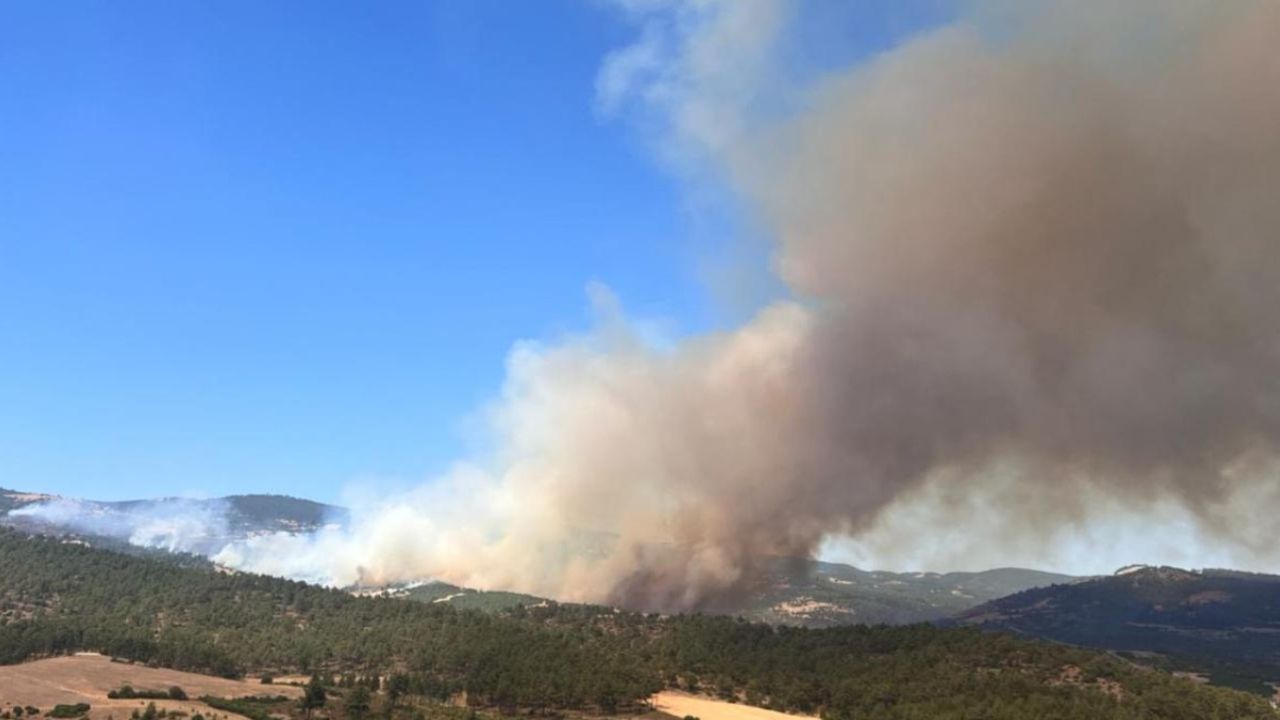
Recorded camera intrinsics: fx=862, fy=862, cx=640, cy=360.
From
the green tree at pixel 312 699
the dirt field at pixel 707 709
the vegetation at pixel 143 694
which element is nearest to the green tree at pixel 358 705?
the green tree at pixel 312 699

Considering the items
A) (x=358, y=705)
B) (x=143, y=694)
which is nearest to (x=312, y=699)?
(x=358, y=705)

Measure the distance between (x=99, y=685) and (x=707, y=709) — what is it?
93.4 meters

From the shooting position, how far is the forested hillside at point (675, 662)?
123625 millimetres

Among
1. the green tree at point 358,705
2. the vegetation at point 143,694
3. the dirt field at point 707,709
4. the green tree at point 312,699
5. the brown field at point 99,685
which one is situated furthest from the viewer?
the dirt field at point 707,709

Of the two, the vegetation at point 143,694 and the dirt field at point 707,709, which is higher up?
the dirt field at point 707,709

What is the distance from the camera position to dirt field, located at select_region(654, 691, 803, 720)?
134625 millimetres

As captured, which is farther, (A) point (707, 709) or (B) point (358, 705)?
(A) point (707, 709)

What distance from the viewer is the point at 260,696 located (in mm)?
126625

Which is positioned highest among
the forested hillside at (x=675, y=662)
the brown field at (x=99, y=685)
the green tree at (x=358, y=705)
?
the forested hillside at (x=675, y=662)

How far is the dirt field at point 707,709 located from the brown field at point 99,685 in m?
59.3

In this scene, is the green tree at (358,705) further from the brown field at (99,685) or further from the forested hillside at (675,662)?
the forested hillside at (675,662)

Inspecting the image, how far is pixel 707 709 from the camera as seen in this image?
141000mm

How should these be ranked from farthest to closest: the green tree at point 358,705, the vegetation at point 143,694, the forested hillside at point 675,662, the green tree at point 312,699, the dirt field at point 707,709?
the dirt field at point 707,709 < the forested hillside at point 675,662 < the vegetation at point 143,694 < the green tree at point 312,699 < the green tree at point 358,705

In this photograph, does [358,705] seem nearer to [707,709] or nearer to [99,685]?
[99,685]
